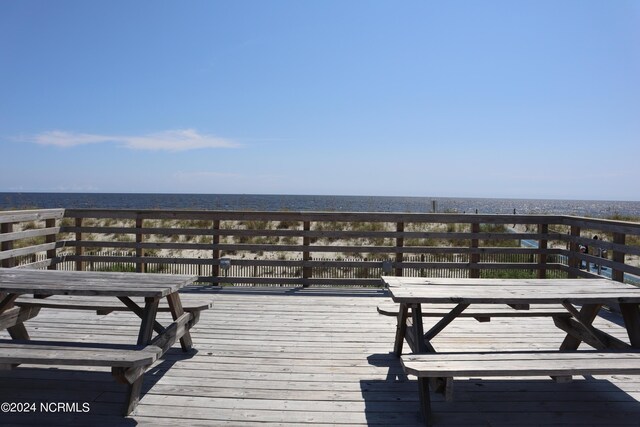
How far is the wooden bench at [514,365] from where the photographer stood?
2.39 metres

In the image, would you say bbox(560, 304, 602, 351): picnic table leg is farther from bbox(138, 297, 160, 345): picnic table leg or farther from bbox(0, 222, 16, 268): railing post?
bbox(0, 222, 16, 268): railing post

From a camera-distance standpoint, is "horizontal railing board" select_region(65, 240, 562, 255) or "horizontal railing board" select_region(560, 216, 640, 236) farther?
"horizontal railing board" select_region(65, 240, 562, 255)

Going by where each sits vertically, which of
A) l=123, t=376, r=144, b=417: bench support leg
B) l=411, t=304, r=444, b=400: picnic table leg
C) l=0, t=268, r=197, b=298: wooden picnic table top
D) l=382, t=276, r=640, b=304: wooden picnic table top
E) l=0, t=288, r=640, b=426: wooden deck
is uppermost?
l=0, t=268, r=197, b=298: wooden picnic table top

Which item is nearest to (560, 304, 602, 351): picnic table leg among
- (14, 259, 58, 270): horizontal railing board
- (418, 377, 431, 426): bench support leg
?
(418, 377, 431, 426): bench support leg

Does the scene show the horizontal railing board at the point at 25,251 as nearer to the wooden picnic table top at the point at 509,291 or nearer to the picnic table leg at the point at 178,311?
the picnic table leg at the point at 178,311

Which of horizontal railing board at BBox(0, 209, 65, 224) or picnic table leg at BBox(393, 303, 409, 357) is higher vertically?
horizontal railing board at BBox(0, 209, 65, 224)

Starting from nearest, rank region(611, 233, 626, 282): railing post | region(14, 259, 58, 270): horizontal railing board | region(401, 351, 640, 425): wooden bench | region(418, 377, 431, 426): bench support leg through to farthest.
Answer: region(401, 351, 640, 425): wooden bench → region(418, 377, 431, 426): bench support leg → region(611, 233, 626, 282): railing post → region(14, 259, 58, 270): horizontal railing board

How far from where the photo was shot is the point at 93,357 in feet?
8.15

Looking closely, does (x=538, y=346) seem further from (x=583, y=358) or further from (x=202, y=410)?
(x=202, y=410)

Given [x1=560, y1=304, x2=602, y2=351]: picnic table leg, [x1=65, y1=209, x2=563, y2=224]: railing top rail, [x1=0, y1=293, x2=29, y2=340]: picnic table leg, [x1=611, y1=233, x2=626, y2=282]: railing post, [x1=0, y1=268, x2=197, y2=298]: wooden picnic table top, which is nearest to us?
[x1=0, y1=268, x2=197, y2=298]: wooden picnic table top

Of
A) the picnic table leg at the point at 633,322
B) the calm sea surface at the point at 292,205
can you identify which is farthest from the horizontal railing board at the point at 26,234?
the picnic table leg at the point at 633,322

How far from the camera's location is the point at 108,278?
336cm

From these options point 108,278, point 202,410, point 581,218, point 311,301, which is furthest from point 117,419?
point 581,218

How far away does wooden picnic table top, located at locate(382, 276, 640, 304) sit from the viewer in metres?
2.91
